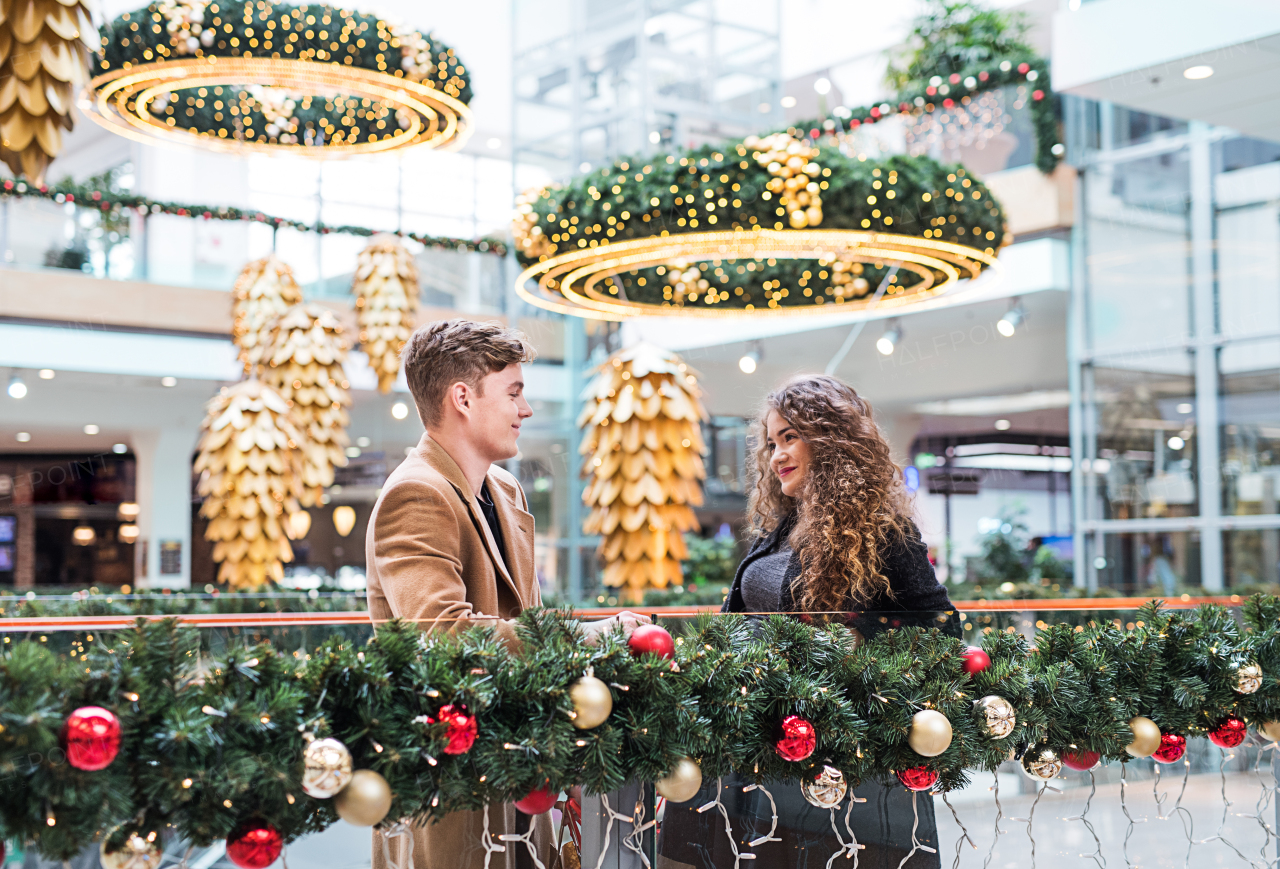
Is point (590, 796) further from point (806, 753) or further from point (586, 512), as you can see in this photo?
point (586, 512)

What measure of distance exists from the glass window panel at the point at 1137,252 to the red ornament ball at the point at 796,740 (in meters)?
9.43

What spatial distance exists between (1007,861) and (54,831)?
157cm

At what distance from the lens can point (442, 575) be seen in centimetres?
191

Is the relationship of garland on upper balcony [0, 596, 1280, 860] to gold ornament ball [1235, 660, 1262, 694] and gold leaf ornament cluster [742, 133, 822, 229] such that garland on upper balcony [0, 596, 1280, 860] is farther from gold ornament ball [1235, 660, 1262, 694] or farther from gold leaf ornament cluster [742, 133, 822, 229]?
gold leaf ornament cluster [742, 133, 822, 229]

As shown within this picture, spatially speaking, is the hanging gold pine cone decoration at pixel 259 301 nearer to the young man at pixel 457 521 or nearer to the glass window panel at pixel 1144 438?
the young man at pixel 457 521

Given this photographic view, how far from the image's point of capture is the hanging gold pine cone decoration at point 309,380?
24.1ft

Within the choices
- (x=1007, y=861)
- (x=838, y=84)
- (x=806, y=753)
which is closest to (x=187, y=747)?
(x=806, y=753)

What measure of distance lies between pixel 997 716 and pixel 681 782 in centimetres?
53

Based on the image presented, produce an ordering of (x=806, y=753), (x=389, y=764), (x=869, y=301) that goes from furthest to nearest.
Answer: (x=869, y=301) → (x=806, y=753) → (x=389, y=764)

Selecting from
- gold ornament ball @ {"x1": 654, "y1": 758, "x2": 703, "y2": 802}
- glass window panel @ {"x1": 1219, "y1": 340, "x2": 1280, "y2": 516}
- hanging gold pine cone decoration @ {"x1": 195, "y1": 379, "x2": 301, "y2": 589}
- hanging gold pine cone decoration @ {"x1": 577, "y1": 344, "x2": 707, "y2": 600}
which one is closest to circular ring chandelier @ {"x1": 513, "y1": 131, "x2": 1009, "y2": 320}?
hanging gold pine cone decoration @ {"x1": 577, "y1": 344, "x2": 707, "y2": 600}

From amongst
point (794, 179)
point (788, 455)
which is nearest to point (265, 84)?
point (794, 179)

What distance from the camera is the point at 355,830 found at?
2.19 metres

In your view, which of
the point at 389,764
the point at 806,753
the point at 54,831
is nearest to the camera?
the point at 54,831

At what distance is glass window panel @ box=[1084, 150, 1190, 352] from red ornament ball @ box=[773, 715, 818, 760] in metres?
9.43
